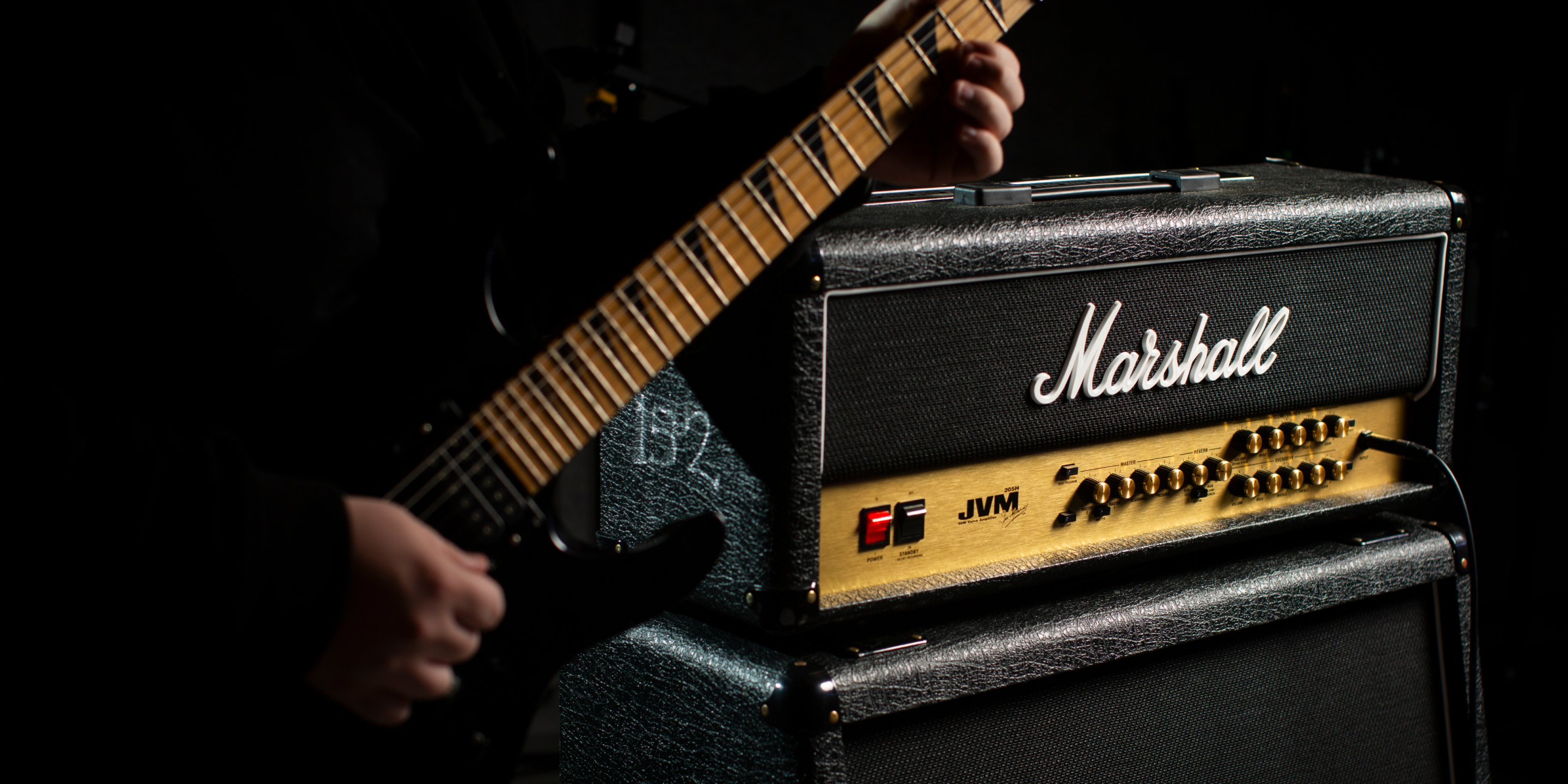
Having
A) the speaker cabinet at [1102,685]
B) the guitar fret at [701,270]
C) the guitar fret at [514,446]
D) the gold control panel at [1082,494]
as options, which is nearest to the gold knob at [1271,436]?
the gold control panel at [1082,494]

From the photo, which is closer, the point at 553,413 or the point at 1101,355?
the point at 553,413

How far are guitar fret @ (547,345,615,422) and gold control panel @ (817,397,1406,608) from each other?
0.22 metres

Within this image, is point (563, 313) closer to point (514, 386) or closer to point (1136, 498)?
point (514, 386)

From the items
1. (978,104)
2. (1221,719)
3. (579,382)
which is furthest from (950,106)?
(1221,719)

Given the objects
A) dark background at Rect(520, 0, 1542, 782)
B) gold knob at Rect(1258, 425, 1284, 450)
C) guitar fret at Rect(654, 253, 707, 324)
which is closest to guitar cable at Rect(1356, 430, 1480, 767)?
gold knob at Rect(1258, 425, 1284, 450)

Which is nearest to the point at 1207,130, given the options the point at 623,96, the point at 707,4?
the point at 707,4

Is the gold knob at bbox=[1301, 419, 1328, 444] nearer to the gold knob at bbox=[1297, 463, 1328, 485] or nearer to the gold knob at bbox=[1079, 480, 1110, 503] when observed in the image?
the gold knob at bbox=[1297, 463, 1328, 485]

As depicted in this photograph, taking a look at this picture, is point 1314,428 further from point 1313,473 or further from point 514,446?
point 514,446

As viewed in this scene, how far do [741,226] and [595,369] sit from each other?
127 millimetres

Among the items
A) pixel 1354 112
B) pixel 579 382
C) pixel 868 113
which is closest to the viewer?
pixel 579 382

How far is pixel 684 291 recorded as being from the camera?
69cm

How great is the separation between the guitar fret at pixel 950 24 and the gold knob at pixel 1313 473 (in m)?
0.53

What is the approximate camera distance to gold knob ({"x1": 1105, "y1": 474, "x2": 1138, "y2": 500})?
3.08 feet

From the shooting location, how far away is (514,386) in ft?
2.08
